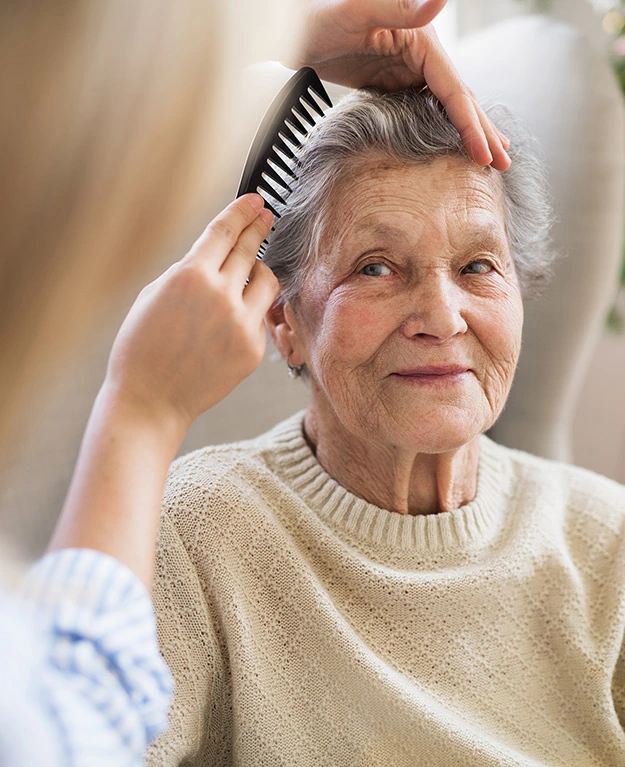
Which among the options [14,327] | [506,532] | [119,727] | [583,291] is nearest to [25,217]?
[14,327]

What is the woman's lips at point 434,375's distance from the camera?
1141mm

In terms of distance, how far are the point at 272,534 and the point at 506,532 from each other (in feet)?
1.30

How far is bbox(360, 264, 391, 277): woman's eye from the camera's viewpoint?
117 cm

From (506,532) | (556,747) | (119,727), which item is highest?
(119,727)

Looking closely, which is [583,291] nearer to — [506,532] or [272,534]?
[506,532]

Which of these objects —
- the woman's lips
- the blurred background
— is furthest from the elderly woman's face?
the blurred background

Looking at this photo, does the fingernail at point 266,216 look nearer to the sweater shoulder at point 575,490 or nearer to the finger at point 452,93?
the finger at point 452,93

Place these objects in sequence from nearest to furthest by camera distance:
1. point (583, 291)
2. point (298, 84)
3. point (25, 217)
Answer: point (25, 217)
point (298, 84)
point (583, 291)

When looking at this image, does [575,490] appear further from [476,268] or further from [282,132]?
[282,132]

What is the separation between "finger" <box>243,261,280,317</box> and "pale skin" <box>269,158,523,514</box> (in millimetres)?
249

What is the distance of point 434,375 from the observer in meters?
1.15

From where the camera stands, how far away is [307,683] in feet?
3.79

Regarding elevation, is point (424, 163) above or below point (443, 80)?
below

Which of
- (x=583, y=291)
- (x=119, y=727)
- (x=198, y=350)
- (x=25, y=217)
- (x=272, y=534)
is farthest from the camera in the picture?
(x=583, y=291)
